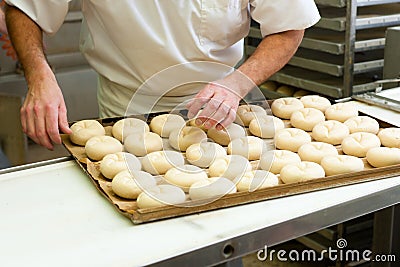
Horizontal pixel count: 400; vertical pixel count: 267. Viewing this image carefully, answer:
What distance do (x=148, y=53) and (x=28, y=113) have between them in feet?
1.57

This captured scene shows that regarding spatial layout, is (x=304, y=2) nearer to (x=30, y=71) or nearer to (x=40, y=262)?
(x=30, y=71)

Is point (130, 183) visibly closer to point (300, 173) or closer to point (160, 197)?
point (160, 197)

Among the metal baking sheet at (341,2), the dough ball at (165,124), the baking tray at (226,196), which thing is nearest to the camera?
the baking tray at (226,196)

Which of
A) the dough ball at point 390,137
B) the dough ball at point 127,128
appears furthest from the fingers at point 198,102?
the dough ball at point 390,137

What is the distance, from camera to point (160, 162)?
1412mm

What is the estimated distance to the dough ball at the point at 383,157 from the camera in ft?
4.59

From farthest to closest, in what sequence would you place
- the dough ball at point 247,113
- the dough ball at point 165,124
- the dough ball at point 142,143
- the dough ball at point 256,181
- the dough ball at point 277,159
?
the dough ball at point 247,113 < the dough ball at point 165,124 < the dough ball at point 142,143 < the dough ball at point 277,159 < the dough ball at point 256,181

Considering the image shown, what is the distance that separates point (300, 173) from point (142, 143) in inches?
17.6

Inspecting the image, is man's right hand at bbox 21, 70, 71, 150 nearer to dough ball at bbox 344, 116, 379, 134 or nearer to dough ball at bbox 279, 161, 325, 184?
dough ball at bbox 279, 161, 325, 184

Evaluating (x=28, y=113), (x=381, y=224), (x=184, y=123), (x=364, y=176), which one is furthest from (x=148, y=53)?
(x=381, y=224)

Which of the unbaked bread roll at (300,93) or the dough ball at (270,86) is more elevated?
the unbaked bread roll at (300,93)

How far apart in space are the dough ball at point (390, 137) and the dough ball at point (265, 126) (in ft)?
0.94

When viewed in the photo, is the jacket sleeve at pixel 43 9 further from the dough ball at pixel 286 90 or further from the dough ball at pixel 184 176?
the dough ball at pixel 286 90

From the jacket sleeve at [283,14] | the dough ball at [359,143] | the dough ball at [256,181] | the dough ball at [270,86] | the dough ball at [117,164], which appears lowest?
the dough ball at [270,86]
